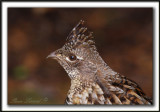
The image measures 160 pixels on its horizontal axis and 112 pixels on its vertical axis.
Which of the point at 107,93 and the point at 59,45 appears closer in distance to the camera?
the point at 107,93

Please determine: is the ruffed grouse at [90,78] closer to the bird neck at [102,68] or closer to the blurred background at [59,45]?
the bird neck at [102,68]

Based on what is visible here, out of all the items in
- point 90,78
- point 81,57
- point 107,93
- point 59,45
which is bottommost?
point 107,93

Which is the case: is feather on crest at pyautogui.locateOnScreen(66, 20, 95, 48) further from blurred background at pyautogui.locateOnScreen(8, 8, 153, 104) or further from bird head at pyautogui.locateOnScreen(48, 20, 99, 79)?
blurred background at pyautogui.locateOnScreen(8, 8, 153, 104)

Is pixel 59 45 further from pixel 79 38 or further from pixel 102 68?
pixel 102 68

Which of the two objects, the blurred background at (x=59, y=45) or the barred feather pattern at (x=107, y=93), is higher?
the blurred background at (x=59, y=45)

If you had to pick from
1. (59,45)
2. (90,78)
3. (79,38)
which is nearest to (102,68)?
(90,78)

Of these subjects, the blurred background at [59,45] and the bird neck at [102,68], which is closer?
the bird neck at [102,68]

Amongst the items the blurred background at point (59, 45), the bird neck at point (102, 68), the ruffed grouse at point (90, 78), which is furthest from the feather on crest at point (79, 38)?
the blurred background at point (59, 45)
